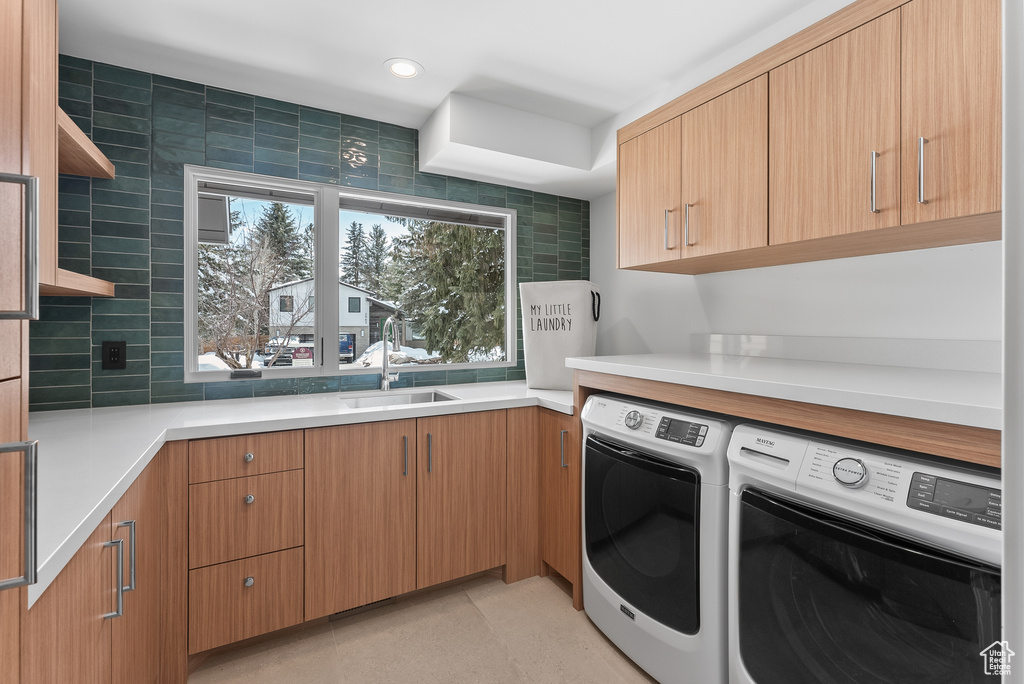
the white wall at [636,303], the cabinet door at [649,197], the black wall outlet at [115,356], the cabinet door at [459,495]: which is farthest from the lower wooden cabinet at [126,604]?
the white wall at [636,303]

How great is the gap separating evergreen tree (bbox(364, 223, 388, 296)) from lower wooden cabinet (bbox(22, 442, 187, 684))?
1.26m

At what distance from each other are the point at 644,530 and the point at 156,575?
1.59 meters

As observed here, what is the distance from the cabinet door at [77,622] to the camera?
2.43 ft

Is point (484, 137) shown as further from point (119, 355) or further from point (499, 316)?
point (119, 355)

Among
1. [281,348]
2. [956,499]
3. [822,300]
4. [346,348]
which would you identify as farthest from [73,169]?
[822,300]

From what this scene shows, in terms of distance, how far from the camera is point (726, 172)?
1740mm

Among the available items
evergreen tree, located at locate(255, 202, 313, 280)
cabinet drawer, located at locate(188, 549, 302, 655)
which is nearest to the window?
evergreen tree, located at locate(255, 202, 313, 280)

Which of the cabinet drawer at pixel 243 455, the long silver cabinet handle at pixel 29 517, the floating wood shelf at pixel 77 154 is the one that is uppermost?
the floating wood shelf at pixel 77 154

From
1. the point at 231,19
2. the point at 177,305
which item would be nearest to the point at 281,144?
the point at 231,19

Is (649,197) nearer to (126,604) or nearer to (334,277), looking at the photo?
(334,277)

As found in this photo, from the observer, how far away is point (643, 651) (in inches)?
64.0

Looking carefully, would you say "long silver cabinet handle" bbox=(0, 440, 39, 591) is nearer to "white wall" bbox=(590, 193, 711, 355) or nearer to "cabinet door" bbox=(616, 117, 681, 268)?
"cabinet door" bbox=(616, 117, 681, 268)

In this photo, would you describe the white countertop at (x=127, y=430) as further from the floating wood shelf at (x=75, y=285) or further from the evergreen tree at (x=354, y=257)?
the evergreen tree at (x=354, y=257)

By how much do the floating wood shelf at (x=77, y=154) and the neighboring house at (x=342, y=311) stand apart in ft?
2.59
